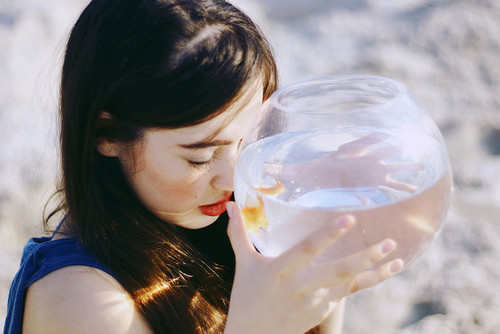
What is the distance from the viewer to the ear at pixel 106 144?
1.74 metres

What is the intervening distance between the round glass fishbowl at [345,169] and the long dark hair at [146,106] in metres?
0.26

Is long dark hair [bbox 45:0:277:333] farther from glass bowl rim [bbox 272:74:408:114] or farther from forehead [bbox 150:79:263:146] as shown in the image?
glass bowl rim [bbox 272:74:408:114]

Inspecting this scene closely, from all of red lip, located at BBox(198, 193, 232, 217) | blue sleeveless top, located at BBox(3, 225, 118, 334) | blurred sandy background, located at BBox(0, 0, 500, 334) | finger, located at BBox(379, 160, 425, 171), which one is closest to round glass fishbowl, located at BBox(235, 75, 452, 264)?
finger, located at BBox(379, 160, 425, 171)

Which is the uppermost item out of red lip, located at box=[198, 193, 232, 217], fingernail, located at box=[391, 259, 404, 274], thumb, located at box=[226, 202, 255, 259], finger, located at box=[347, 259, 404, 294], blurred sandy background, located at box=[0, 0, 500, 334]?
thumb, located at box=[226, 202, 255, 259]

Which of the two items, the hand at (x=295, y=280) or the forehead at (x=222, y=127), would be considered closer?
the hand at (x=295, y=280)

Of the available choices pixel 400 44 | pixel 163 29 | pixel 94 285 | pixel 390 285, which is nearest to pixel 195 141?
pixel 163 29

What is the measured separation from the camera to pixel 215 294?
198 centimetres

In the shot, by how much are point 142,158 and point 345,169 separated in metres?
0.59

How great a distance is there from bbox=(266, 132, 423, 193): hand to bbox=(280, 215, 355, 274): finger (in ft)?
0.83

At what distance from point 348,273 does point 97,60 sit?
94 centimetres

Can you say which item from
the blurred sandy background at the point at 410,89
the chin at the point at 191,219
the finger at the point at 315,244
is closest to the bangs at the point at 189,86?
the chin at the point at 191,219

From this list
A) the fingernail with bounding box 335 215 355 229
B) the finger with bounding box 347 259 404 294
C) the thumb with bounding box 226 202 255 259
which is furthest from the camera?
the thumb with bounding box 226 202 255 259

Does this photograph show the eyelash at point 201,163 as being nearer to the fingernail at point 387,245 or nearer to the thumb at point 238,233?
the thumb at point 238,233

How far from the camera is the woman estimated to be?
64.8 inches
